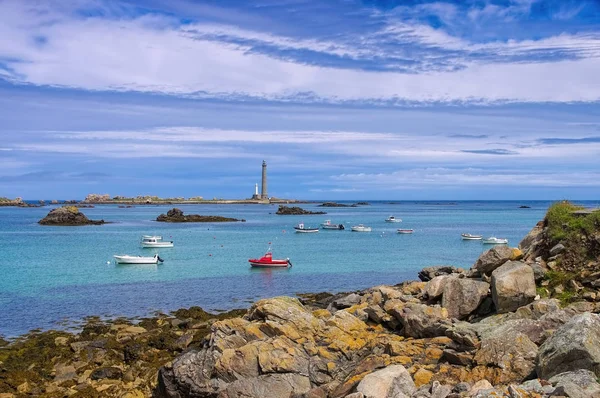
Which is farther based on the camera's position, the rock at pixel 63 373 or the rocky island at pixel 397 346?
the rock at pixel 63 373

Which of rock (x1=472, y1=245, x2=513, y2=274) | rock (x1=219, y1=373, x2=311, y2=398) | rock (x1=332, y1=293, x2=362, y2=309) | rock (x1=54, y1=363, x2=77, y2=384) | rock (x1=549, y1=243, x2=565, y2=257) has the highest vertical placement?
rock (x1=549, y1=243, x2=565, y2=257)

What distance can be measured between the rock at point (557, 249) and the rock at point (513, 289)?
11.2 feet

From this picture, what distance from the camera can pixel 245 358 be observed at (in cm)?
1609

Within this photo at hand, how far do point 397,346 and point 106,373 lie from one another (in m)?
10.9

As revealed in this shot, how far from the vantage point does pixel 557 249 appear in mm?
22031

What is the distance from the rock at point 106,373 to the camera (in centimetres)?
2016

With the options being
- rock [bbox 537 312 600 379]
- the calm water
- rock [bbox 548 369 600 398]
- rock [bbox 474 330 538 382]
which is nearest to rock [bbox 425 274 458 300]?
rock [bbox 474 330 538 382]

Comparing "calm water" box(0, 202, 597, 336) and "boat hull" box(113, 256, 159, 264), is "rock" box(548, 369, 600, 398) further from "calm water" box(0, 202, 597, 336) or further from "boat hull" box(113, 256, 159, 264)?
"boat hull" box(113, 256, 159, 264)

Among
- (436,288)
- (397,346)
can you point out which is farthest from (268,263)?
(397,346)

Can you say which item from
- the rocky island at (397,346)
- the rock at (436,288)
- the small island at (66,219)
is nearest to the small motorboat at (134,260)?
the rocky island at (397,346)

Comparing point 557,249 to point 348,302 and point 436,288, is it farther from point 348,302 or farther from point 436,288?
point 348,302

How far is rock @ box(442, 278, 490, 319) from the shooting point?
64.4 feet

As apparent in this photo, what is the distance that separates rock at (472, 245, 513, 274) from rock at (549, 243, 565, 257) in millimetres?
2123

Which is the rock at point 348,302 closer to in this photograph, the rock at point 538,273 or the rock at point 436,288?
the rock at point 436,288
